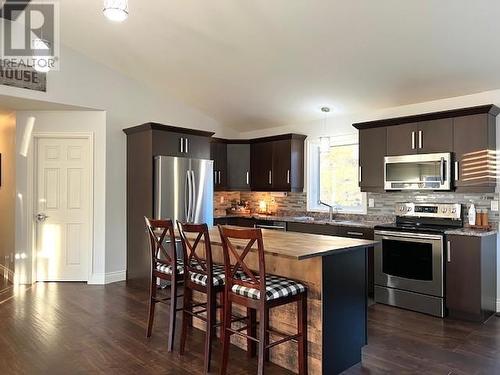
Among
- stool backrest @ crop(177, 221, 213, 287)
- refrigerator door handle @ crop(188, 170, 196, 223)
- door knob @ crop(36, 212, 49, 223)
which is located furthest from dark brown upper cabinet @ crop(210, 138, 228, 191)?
stool backrest @ crop(177, 221, 213, 287)

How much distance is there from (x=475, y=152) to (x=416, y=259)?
1314mm

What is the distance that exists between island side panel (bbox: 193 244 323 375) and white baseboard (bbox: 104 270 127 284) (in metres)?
2.99

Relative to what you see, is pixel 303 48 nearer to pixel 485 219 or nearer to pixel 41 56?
pixel 485 219

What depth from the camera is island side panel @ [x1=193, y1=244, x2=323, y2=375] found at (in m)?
2.65

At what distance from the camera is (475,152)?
4.15 meters

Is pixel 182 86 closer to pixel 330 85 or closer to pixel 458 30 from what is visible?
pixel 330 85

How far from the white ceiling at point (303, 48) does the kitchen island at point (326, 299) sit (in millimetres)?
2030

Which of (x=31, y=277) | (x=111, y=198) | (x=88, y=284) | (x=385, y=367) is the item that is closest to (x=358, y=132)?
(x=385, y=367)

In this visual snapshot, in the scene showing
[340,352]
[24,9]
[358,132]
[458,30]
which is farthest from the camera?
[358,132]

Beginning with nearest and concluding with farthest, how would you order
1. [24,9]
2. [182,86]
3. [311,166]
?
[24,9] → [182,86] → [311,166]

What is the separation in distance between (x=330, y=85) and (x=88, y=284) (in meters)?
4.24

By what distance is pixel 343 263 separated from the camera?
278 centimetres

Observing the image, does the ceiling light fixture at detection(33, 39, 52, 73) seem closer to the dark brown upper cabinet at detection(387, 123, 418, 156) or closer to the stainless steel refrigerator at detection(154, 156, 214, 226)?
the stainless steel refrigerator at detection(154, 156, 214, 226)

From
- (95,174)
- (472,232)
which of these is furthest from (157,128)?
(472,232)
